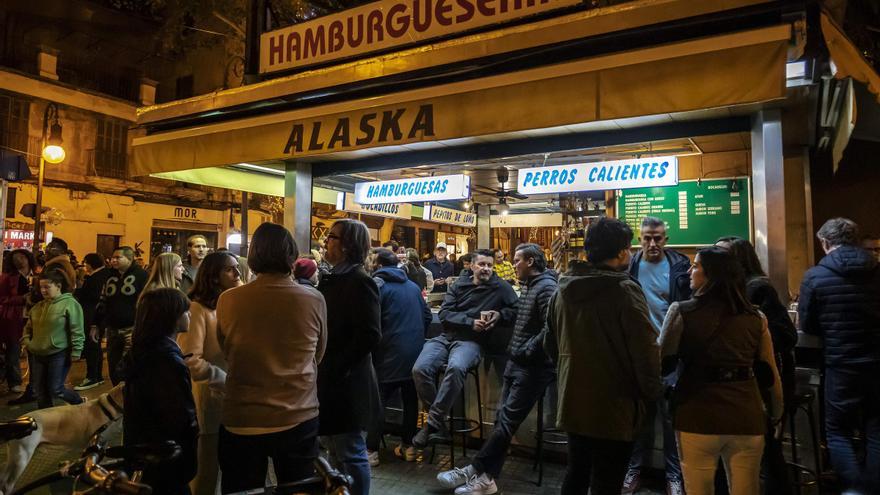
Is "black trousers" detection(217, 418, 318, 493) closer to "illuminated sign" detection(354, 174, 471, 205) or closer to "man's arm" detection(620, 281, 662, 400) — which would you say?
"man's arm" detection(620, 281, 662, 400)

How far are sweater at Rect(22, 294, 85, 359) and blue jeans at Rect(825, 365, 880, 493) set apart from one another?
289 inches

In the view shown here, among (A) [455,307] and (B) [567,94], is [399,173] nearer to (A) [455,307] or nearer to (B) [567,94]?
(A) [455,307]

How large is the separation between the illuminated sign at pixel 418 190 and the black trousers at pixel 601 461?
3.84 m

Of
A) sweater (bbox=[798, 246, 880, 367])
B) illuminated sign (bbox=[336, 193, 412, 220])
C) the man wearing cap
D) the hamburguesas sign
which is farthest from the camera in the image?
the man wearing cap

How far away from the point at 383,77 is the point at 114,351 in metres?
4.67

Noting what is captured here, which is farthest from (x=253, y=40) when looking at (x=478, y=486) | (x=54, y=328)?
(x=478, y=486)

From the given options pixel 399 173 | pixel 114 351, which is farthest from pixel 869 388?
pixel 114 351

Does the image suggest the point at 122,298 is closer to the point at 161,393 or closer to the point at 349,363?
the point at 161,393

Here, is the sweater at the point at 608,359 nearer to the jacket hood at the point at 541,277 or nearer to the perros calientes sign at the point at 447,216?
the jacket hood at the point at 541,277

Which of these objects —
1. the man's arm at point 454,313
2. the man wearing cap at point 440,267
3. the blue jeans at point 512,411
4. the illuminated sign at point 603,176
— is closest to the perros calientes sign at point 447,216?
the man wearing cap at point 440,267

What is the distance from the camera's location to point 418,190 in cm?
654

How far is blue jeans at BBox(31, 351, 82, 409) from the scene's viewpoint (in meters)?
5.96

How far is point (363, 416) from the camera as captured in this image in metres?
3.18

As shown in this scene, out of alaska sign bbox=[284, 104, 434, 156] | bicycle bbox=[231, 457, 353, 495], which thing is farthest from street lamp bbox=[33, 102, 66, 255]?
bicycle bbox=[231, 457, 353, 495]
